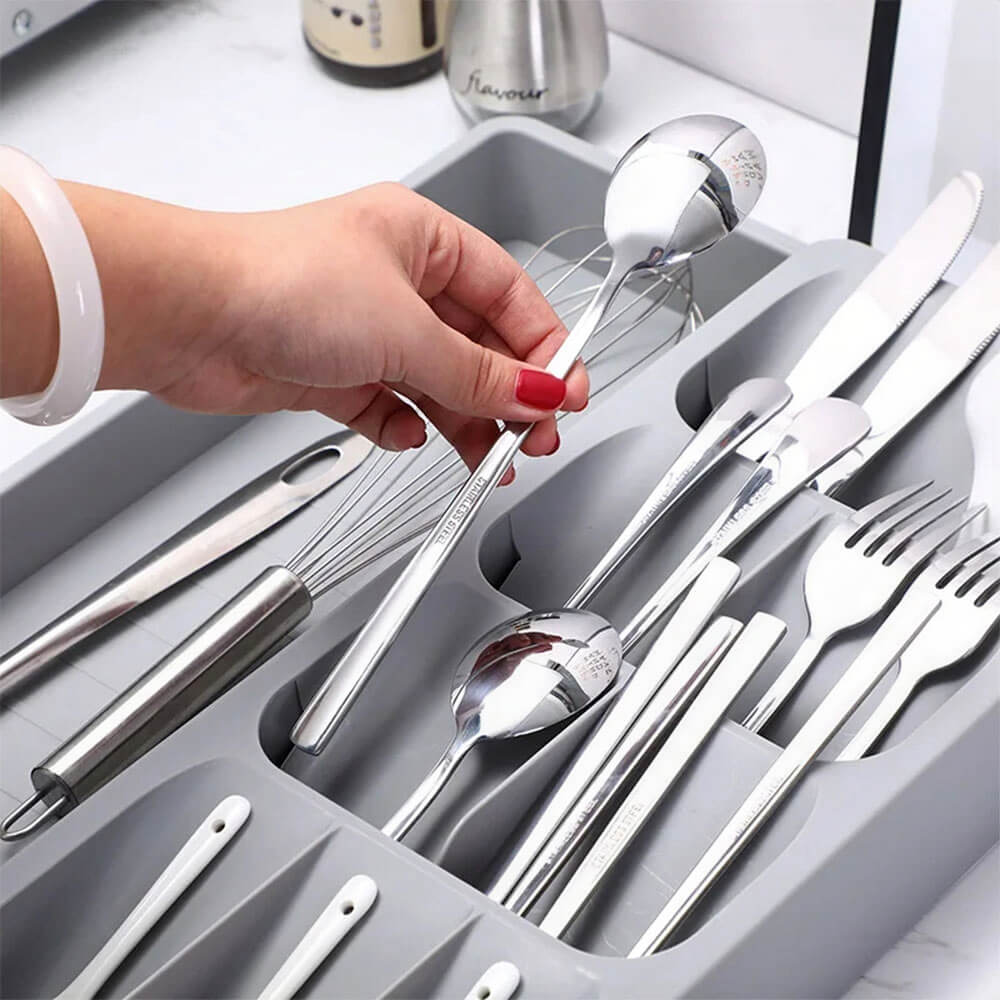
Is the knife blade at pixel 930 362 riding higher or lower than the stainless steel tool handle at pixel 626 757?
higher

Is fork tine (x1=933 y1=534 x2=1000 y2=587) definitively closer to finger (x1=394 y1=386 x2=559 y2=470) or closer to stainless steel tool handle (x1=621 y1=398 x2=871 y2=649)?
stainless steel tool handle (x1=621 y1=398 x2=871 y2=649)

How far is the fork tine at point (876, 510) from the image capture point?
2.11 ft

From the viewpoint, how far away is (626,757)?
0.58m

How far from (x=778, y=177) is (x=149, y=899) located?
1.97 feet

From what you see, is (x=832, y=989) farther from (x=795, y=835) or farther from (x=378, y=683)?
(x=378, y=683)

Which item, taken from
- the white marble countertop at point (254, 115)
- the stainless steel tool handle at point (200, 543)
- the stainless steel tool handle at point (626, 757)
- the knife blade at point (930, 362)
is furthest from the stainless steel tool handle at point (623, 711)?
the white marble countertop at point (254, 115)

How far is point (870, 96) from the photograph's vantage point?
0.82 m

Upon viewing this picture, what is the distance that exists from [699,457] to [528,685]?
0.47 ft

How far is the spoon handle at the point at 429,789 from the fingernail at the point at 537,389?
135mm

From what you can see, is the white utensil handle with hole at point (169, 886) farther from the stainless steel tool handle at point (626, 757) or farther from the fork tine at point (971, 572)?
the fork tine at point (971, 572)

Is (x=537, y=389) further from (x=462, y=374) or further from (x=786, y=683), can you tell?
(x=786, y=683)

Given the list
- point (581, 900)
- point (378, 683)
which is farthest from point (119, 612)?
point (581, 900)

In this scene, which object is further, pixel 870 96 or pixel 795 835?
pixel 870 96

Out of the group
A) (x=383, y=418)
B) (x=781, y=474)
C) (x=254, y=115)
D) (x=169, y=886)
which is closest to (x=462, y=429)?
(x=383, y=418)
